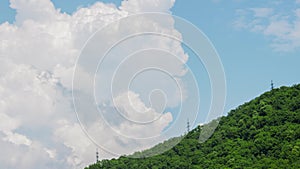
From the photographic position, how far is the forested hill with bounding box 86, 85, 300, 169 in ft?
192

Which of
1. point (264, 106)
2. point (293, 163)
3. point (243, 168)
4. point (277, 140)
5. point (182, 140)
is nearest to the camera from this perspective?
point (293, 163)

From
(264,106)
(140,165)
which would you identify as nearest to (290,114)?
(264,106)

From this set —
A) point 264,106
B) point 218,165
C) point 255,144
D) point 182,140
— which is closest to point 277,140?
point 255,144

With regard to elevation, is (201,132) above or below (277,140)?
above

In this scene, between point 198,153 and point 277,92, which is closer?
point 198,153

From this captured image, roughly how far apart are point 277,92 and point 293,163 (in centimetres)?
2248

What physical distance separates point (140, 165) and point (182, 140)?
741 centimetres

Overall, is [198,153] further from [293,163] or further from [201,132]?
[293,163]

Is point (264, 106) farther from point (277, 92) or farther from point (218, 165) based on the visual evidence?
point (218, 165)

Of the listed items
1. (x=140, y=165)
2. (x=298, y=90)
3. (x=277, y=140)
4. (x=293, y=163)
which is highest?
(x=298, y=90)

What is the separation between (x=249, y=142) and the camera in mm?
64688

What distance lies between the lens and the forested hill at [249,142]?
192 ft

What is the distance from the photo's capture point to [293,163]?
53812 millimetres

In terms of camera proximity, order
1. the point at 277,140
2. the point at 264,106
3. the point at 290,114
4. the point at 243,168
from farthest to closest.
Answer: the point at 264,106 → the point at 290,114 → the point at 277,140 → the point at 243,168
